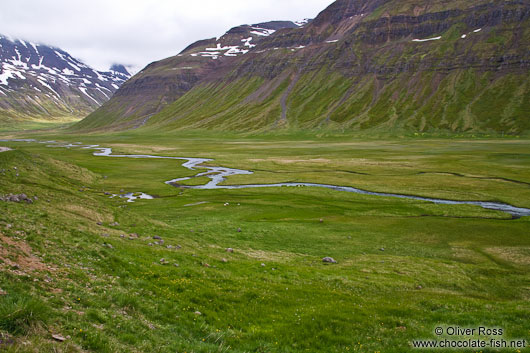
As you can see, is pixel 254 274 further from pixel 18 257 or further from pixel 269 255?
pixel 18 257

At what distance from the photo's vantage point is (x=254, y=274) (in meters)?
23.4

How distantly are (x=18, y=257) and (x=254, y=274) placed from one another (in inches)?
563

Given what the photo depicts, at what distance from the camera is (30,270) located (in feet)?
46.4

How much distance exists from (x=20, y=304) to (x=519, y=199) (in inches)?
2876

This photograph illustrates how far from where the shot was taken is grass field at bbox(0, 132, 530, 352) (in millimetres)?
12438

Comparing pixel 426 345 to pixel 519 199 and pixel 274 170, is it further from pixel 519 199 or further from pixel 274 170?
pixel 274 170

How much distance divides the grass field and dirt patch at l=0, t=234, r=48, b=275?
0.09m

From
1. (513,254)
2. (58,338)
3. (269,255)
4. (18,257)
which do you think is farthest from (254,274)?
(513,254)

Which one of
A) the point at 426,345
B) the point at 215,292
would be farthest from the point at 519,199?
the point at 215,292

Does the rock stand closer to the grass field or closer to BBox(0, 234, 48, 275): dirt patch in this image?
the grass field

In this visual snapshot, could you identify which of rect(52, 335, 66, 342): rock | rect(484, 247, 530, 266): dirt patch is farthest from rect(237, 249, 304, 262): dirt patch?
rect(484, 247, 530, 266): dirt patch

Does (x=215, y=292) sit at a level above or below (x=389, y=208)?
above

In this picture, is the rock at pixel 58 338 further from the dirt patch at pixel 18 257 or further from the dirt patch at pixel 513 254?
the dirt patch at pixel 513 254

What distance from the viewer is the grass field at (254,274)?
490 inches
